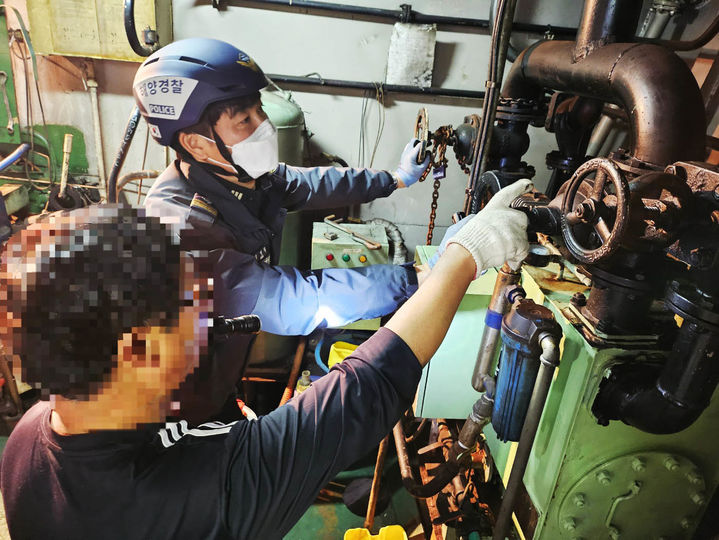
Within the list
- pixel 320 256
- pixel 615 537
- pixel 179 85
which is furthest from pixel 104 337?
pixel 320 256

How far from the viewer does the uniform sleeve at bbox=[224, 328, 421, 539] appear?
789 millimetres

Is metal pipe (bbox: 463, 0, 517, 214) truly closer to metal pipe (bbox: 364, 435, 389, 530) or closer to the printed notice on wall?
metal pipe (bbox: 364, 435, 389, 530)

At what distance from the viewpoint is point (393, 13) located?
2.85 meters

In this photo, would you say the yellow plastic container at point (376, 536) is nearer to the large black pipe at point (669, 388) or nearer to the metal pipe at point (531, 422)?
the metal pipe at point (531, 422)

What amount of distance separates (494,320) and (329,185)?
116 centimetres

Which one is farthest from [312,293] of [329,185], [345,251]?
[345,251]

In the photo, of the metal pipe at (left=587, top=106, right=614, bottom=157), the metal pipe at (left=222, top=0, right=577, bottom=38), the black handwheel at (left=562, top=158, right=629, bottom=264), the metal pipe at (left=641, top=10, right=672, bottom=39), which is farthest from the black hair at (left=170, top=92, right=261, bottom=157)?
the metal pipe at (left=641, top=10, right=672, bottom=39)

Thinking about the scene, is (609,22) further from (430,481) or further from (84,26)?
(84,26)

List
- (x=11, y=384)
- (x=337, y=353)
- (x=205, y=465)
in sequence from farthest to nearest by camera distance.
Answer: (x=337, y=353), (x=11, y=384), (x=205, y=465)

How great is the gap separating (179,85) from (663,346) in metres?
1.71

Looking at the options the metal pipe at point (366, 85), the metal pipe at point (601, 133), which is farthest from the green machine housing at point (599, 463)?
the metal pipe at point (366, 85)

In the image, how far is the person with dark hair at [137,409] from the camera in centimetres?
67

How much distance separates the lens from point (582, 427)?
109 centimetres

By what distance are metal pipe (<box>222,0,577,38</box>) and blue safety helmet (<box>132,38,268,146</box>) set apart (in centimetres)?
136
